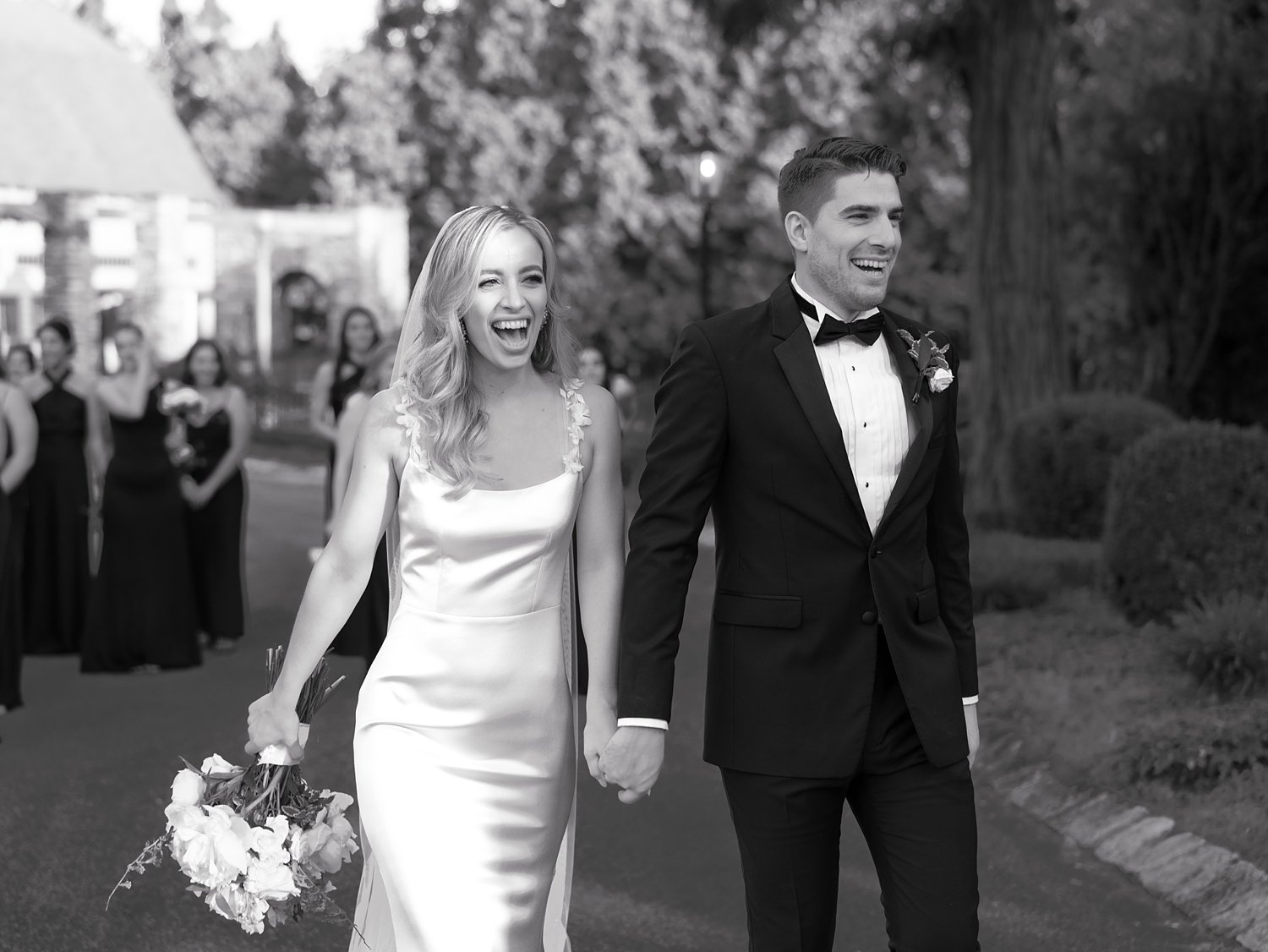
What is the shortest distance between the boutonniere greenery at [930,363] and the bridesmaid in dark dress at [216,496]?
334 inches

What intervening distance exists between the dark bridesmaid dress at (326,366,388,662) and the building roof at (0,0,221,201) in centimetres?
3948

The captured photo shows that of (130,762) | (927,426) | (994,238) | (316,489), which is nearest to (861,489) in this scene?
(927,426)

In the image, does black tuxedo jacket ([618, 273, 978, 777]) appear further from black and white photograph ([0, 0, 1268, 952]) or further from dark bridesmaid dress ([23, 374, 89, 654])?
dark bridesmaid dress ([23, 374, 89, 654])

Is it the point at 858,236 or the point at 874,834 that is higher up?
the point at 858,236

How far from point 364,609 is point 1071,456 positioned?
21.1ft

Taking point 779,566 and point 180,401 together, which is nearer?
point 779,566

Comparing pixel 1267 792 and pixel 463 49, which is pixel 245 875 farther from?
pixel 463 49

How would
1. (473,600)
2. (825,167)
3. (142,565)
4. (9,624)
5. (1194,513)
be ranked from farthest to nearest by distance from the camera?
(142,565)
(1194,513)
(9,624)
(473,600)
(825,167)

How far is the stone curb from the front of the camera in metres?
5.77

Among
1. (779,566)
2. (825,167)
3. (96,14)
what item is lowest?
(779,566)

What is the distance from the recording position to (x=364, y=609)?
9.92m

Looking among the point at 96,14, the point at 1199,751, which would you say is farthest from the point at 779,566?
the point at 96,14

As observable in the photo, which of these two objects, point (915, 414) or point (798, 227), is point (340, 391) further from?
point (915, 414)

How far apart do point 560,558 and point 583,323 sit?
42.0 meters
